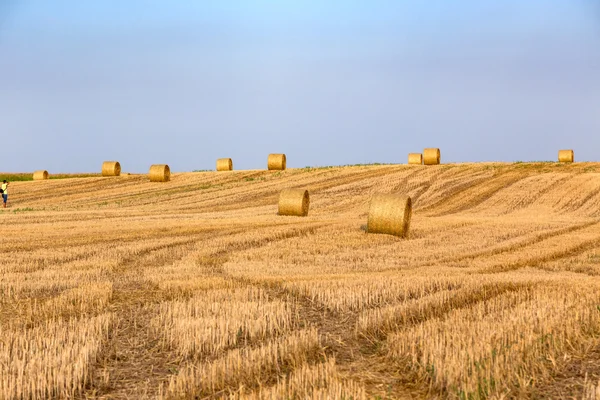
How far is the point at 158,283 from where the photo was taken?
942 centimetres

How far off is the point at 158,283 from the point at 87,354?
355cm

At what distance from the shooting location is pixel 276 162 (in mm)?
39906

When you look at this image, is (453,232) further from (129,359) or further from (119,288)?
(129,359)

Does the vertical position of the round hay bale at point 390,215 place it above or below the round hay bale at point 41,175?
below

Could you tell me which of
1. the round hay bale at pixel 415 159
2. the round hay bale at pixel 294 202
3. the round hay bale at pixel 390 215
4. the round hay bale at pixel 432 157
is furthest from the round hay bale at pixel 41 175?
the round hay bale at pixel 390 215

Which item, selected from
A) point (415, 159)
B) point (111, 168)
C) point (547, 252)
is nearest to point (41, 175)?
point (111, 168)

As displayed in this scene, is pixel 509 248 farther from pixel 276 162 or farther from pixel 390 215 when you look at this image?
pixel 276 162

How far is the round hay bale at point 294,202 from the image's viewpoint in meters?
20.6

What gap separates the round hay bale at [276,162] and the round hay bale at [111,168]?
11.0 meters

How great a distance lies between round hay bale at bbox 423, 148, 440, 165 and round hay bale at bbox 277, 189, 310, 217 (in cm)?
1905

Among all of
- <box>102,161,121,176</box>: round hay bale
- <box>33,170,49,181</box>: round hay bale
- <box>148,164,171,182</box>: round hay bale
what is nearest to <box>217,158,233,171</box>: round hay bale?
<box>148,164,171,182</box>: round hay bale

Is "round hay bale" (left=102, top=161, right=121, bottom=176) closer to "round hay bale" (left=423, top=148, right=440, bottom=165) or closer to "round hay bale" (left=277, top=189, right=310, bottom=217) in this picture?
"round hay bale" (left=423, top=148, right=440, bottom=165)

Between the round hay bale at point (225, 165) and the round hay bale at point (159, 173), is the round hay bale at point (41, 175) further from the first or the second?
the round hay bale at point (225, 165)

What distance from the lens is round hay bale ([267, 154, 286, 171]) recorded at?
39.9 metres
